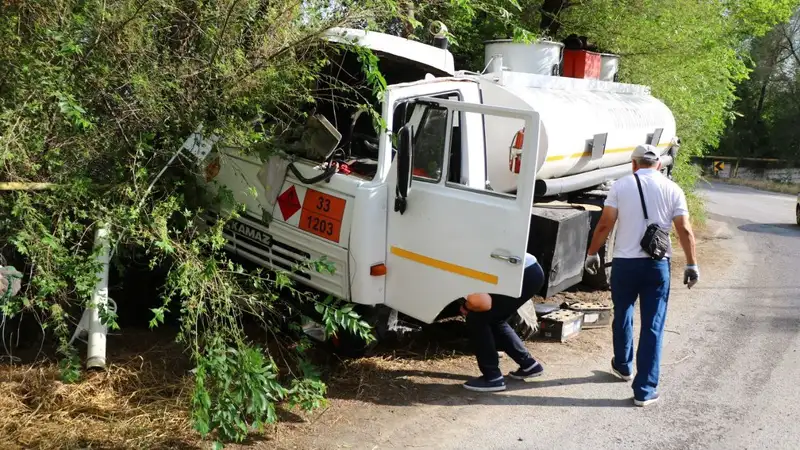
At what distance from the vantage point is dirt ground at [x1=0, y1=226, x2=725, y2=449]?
461 centimetres

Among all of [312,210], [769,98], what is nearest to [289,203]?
[312,210]

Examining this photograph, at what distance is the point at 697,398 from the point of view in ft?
19.7

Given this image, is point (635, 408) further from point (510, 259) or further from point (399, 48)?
point (399, 48)

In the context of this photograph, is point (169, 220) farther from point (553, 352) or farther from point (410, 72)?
point (553, 352)

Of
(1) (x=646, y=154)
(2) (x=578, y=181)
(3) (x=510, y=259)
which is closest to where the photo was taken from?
(3) (x=510, y=259)

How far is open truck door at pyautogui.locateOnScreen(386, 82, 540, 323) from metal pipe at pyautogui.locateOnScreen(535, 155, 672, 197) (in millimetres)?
2217

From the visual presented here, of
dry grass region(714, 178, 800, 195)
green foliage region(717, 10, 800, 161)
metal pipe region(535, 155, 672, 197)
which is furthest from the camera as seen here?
green foliage region(717, 10, 800, 161)

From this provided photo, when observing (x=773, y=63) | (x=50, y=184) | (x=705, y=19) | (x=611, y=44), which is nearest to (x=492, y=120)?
(x=50, y=184)

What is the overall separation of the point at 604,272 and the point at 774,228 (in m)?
10.1

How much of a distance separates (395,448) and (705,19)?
13265mm

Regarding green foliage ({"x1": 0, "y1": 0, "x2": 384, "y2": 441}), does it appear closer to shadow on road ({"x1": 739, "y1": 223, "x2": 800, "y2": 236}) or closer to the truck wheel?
the truck wheel

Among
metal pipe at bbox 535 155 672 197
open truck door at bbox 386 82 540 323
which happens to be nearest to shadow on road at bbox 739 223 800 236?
metal pipe at bbox 535 155 672 197

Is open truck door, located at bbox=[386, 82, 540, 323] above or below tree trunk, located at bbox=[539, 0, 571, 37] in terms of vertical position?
below

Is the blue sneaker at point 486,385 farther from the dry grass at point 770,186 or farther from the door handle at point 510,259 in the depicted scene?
the dry grass at point 770,186
